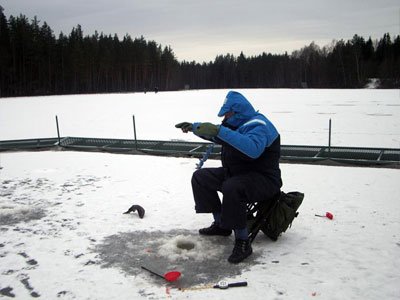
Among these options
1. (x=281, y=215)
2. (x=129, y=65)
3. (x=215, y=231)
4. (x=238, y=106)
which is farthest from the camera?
(x=129, y=65)

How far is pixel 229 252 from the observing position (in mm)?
3709

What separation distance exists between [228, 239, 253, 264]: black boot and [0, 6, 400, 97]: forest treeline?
59.4 m

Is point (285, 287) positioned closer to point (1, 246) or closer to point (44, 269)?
point (44, 269)

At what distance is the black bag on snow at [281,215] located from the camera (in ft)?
12.4

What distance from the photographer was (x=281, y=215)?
3771 millimetres

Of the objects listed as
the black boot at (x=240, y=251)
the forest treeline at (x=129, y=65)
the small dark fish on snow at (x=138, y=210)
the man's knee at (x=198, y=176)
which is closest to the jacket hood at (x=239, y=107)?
the man's knee at (x=198, y=176)

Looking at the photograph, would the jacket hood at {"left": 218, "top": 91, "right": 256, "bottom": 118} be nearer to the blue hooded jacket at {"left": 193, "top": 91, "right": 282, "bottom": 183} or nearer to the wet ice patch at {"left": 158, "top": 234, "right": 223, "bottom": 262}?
the blue hooded jacket at {"left": 193, "top": 91, "right": 282, "bottom": 183}

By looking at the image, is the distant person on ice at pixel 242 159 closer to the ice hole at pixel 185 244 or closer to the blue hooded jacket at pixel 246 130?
the blue hooded jacket at pixel 246 130

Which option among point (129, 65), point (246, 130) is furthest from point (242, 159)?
point (129, 65)


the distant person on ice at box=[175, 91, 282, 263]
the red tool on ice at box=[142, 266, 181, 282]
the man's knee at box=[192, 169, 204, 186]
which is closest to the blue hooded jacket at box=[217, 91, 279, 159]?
the distant person on ice at box=[175, 91, 282, 263]

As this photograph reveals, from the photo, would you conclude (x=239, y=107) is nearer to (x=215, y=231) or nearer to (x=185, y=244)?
(x=215, y=231)

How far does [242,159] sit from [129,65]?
272 ft

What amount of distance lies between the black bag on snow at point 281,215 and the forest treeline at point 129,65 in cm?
5924

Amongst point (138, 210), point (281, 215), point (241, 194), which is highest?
point (241, 194)
